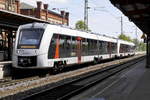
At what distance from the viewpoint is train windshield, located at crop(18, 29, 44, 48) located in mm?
17641

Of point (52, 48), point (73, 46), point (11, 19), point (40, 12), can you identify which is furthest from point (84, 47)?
Result: point (40, 12)

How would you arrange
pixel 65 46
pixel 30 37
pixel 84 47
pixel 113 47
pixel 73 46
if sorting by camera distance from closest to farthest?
1. pixel 30 37
2. pixel 65 46
3. pixel 73 46
4. pixel 84 47
5. pixel 113 47

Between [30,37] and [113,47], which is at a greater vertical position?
[30,37]

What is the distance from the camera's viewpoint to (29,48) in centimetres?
1748

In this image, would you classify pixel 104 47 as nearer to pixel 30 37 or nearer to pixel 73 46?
pixel 73 46

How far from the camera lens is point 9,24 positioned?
2098 centimetres

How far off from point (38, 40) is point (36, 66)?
1.49m

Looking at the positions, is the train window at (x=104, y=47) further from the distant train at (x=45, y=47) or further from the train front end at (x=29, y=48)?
the train front end at (x=29, y=48)

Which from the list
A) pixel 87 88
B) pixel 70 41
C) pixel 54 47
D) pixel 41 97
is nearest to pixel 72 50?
pixel 70 41

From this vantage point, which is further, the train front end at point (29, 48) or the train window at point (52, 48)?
the train window at point (52, 48)

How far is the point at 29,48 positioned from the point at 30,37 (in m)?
0.77

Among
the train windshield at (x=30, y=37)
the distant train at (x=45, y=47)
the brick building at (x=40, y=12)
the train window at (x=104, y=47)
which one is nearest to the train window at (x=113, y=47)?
the train window at (x=104, y=47)

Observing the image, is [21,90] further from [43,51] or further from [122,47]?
[122,47]

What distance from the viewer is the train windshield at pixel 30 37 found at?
17641mm
